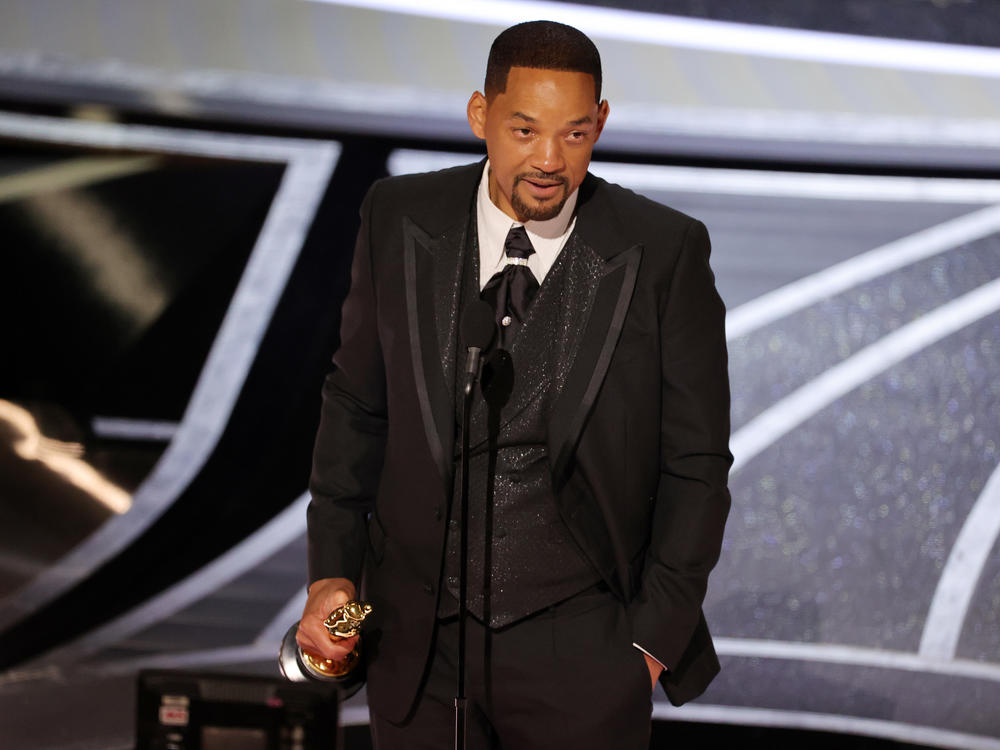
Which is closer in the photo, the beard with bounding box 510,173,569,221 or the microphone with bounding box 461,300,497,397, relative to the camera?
the microphone with bounding box 461,300,497,397

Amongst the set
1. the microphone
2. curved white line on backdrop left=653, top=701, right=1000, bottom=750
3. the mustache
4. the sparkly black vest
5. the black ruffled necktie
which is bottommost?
curved white line on backdrop left=653, top=701, right=1000, bottom=750

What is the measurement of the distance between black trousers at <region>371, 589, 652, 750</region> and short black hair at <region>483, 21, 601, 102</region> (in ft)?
2.36

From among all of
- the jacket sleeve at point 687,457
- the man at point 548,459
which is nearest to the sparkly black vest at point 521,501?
the man at point 548,459

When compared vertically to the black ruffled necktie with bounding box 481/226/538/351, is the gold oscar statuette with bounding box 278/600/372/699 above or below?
below

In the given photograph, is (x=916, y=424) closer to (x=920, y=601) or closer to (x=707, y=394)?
(x=920, y=601)

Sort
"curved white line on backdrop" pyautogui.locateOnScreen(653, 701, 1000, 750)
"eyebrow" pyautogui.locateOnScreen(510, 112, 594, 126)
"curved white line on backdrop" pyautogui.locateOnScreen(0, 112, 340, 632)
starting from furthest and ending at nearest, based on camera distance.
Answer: "curved white line on backdrop" pyautogui.locateOnScreen(0, 112, 340, 632), "curved white line on backdrop" pyautogui.locateOnScreen(653, 701, 1000, 750), "eyebrow" pyautogui.locateOnScreen(510, 112, 594, 126)

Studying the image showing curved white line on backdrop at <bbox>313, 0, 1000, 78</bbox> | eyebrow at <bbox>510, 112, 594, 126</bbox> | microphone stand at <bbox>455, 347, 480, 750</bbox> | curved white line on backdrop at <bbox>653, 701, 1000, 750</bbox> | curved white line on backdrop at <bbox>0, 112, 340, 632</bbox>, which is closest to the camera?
microphone stand at <bbox>455, 347, 480, 750</bbox>

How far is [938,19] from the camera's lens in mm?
2844

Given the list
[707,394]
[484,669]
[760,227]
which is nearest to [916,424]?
[760,227]

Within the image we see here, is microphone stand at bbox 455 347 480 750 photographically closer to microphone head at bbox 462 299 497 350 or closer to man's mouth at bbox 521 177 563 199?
microphone head at bbox 462 299 497 350

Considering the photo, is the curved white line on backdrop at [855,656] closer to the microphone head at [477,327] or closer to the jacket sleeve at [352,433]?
the jacket sleeve at [352,433]

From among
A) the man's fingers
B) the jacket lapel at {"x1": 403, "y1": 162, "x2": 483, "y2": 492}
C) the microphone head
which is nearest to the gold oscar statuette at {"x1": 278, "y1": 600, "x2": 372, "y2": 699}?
the man's fingers

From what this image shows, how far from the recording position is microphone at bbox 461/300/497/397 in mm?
1312

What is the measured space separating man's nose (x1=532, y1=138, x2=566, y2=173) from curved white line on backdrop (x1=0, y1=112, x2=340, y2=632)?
5.62 ft
